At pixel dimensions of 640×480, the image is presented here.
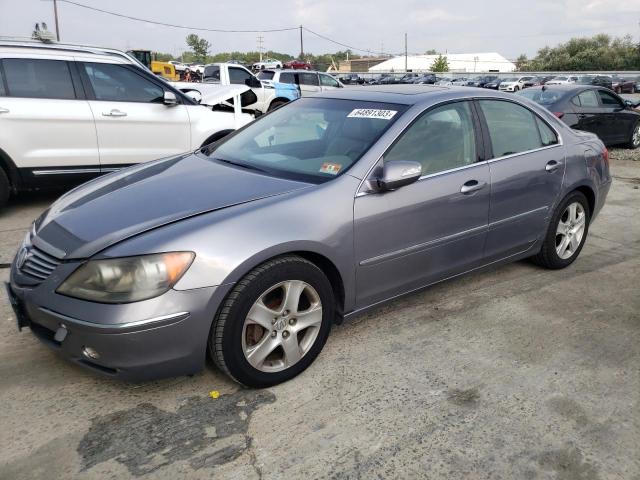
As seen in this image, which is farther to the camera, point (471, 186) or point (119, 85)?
point (119, 85)

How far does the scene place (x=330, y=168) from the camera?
3.12 metres

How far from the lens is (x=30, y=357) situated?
3010 mm

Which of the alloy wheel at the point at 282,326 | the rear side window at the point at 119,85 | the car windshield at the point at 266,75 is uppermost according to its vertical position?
the car windshield at the point at 266,75

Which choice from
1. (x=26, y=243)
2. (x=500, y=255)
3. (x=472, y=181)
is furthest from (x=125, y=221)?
(x=500, y=255)

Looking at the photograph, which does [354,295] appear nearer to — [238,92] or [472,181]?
[472,181]

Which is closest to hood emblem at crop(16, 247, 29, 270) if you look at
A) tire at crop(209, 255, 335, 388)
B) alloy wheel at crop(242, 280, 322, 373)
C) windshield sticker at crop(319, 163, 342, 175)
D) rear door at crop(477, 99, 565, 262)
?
tire at crop(209, 255, 335, 388)

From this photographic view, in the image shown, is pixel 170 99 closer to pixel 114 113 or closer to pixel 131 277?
pixel 114 113

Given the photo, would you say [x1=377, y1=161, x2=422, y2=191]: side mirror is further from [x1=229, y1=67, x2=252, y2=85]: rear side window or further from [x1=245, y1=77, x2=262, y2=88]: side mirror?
[x1=229, y1=67, x2=252, y2=85]: rear side window

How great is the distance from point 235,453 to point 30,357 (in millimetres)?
1456

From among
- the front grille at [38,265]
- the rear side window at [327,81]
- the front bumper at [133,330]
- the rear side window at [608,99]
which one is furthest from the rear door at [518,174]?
the rear side window at [327,81]

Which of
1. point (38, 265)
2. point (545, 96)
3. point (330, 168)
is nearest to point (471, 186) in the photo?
point (330, 168)

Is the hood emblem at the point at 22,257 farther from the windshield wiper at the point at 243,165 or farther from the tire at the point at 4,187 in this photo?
the tire at the point at 4,187

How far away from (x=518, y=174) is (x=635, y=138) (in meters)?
9.98

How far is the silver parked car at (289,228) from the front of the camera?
2.40 m
